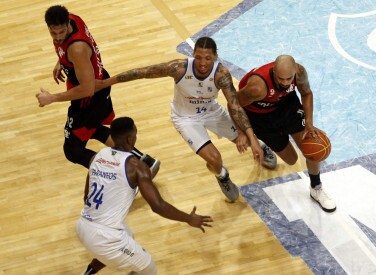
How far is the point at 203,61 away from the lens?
7.01 m

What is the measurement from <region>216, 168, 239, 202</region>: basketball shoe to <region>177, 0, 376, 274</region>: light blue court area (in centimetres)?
21

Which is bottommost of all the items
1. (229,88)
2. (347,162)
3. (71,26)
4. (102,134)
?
(347,162)

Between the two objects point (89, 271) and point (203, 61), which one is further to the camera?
point (203, 61)

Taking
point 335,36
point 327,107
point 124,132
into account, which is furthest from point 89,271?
point 335,36

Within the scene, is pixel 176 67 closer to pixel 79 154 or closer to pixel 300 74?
pixel 300 74

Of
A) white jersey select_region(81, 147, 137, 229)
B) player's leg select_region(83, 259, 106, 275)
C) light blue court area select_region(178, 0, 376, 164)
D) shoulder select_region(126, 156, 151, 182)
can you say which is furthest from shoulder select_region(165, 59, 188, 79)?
light blue court area select_region(178, 0, 376, 164)

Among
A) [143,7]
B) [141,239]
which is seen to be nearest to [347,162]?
[141,239]

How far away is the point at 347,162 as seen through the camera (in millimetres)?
8109

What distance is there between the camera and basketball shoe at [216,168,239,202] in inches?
297

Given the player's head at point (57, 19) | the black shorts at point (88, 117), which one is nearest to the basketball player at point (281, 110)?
the black shorts at point (88, 117)

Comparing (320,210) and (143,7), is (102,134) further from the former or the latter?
(143,7)

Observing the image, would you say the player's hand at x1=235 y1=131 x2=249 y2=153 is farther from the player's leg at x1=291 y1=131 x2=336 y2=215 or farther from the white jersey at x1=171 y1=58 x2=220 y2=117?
the player's leg at x1=291 y1=131 x2=336 y2=215

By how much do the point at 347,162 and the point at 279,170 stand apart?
2.33ft

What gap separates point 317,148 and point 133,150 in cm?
193
